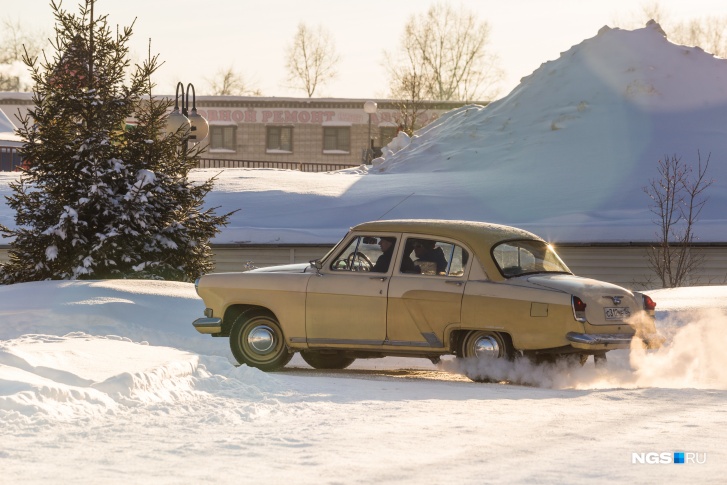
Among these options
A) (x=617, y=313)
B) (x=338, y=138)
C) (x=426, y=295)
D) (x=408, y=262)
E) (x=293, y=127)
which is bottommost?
(x=617, y=313)

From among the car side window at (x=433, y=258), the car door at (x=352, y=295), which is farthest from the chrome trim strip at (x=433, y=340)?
the car side window at (x=433, y=258)

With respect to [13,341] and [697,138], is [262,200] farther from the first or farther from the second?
[13,341]

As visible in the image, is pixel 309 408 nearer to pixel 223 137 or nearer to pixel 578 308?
pixel 578 308

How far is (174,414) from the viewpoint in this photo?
29.3 ft

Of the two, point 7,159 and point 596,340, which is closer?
point 596,340

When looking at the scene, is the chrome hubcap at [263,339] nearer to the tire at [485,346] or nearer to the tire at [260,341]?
the tire at [260,341]

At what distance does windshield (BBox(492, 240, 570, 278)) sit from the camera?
39.2 ft

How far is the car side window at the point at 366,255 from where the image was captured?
1235cm

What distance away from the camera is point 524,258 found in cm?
1214

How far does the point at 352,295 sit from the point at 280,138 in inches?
2168

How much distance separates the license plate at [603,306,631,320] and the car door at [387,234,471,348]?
1419 millimetres

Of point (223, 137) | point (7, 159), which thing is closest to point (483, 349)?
point (7, 159)

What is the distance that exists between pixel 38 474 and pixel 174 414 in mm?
2400

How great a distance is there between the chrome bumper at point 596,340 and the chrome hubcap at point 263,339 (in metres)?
3.34
